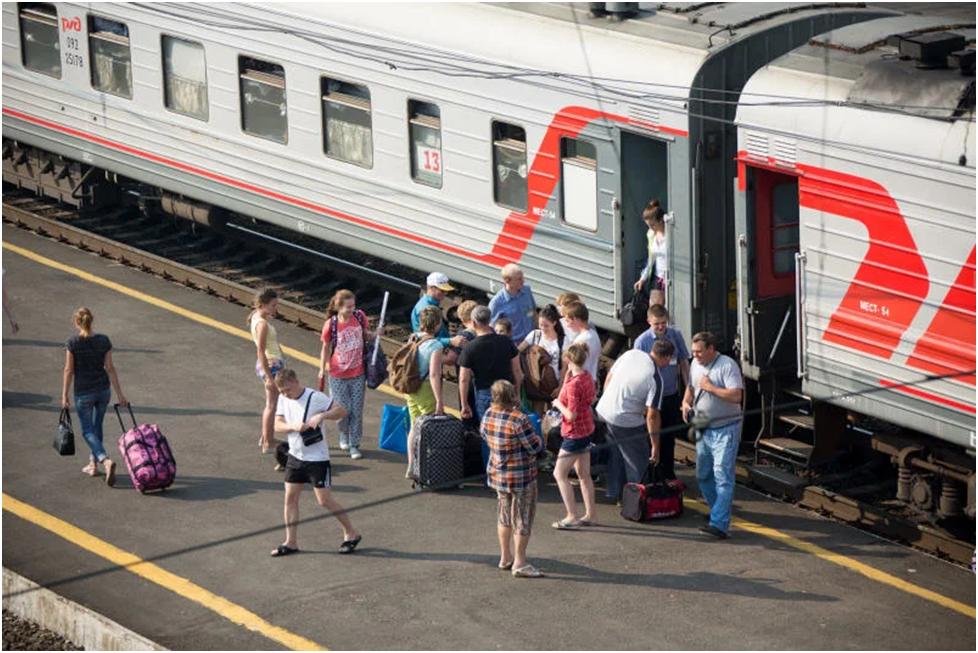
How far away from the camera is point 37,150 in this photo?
984 inches

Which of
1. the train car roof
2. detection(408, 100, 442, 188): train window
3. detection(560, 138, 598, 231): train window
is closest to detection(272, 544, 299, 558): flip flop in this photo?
detection(560, 138, 598, 231): train window

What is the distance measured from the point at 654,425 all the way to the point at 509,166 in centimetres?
400

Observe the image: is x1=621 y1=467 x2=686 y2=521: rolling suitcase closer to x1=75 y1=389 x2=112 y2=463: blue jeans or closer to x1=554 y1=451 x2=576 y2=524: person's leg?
x1=554 y1=451 x2=576 y2=524: person's leg

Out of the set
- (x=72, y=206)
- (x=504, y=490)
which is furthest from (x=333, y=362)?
(x=72, y=206)

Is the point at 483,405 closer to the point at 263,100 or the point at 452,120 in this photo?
the point at 452,120

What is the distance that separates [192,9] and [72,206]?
15.5 feet

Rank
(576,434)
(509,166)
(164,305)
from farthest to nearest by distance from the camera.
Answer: (164,305) < (509,166) < (576,434)

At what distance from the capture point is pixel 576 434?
14445 millimetres

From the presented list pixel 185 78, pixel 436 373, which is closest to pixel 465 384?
pixel 436 373

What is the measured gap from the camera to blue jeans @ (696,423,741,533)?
14.4 metres

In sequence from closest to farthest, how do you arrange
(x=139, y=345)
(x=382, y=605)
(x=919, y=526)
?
(x=382, y=605) < (x=919, y=526) < (x=139, y=345)

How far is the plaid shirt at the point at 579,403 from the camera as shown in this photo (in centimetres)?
1434

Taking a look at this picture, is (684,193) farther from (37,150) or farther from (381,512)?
(37,150)

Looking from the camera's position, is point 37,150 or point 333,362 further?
point 37,150
